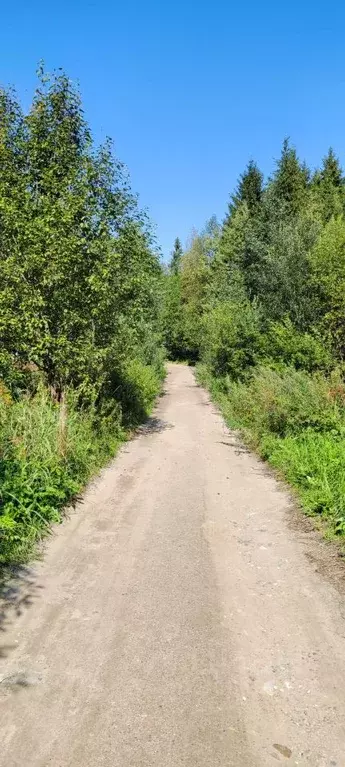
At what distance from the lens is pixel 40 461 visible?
26.0ft

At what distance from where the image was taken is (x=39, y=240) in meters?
10.8

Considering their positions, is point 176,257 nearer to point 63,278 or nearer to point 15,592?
point 63,278

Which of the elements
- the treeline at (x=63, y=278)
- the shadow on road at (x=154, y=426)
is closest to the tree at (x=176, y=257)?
the shadow on road at (x=154, y=426)

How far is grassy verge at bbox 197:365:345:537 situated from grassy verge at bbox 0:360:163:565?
389 cm

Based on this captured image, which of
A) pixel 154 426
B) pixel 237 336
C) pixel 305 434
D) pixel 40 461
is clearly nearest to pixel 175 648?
pixel 40 461

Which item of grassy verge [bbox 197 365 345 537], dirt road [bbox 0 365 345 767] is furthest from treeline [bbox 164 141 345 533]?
dirt road [bbox 0 365 345 767]

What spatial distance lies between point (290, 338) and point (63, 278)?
834cm

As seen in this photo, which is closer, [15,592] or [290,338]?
[15,592]

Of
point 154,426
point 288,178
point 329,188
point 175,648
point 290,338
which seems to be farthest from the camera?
point 329,188

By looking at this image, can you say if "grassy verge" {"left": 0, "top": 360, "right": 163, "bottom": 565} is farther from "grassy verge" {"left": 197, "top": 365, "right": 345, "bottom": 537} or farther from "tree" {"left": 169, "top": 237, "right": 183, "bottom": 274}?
"tree" {"left": 169, "top": 237, "right": 183, "bottom": 274}

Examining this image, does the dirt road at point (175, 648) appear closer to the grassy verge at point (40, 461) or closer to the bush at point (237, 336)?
the grassy verge at point (40, 461)

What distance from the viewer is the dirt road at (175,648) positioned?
335 centimetres

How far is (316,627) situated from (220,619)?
36.7 inches

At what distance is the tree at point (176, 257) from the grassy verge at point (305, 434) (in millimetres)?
67663
